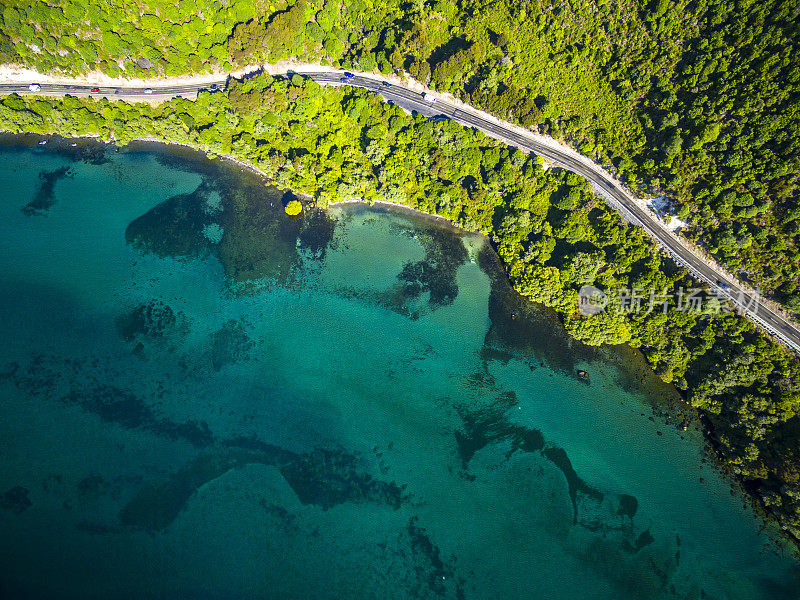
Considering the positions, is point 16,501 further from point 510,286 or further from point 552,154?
point 552,154

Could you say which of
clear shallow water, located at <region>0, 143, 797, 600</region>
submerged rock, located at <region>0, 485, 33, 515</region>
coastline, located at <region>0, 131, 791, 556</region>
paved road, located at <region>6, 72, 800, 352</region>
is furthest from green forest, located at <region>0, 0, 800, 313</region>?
submerged rock, located at <region>0, 485, 33, 515</region>

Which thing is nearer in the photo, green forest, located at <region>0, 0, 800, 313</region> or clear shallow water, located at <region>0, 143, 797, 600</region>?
green forest, located at <region>0, 0, 800, 313</region>

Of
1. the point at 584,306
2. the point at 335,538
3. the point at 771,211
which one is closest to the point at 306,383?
the point at 335,538

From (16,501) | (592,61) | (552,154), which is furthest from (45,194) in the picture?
(592,61)

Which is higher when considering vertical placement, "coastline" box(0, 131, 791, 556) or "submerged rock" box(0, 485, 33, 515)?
"coastline" box(0, 131, 791, 556)

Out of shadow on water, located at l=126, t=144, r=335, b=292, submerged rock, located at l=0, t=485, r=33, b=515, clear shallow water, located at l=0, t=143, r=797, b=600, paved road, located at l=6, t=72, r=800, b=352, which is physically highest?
paved road, located at l=6, t=72, r=800, b=352

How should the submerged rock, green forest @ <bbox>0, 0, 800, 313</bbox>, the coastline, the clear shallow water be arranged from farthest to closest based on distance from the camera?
the coastline
the submerged rock
the clear shallow water
green forest @ <bbox>0, 0, 800, 313</bbox>

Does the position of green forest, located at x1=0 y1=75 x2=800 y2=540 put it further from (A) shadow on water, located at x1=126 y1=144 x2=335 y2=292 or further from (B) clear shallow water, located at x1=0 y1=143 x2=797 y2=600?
(B) clear shallow water, located at x1=0 y1=143 x2=797 y2=600

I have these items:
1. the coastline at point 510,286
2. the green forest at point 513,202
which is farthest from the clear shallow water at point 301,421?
the green forest at point 513,202
